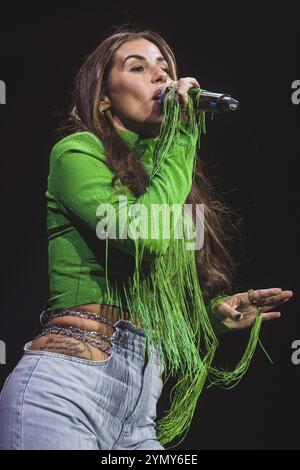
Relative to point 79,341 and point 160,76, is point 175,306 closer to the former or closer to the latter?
point 79,341

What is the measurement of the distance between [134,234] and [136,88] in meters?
0.35

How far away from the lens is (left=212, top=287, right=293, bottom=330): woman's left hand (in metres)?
1.47

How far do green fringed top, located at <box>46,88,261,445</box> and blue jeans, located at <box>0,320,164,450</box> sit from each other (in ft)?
0.21

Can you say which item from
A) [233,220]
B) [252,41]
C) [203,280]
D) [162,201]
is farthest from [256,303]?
[252,41]

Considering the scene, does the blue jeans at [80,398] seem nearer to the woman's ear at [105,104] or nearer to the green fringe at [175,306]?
the green fringe at [175,306]

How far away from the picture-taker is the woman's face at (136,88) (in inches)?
54.3

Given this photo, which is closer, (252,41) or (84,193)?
(84,193)

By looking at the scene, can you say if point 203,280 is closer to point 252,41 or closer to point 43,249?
point 43,249

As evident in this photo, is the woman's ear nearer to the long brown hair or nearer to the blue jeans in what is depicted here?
the long brown hair

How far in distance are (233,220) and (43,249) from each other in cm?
46

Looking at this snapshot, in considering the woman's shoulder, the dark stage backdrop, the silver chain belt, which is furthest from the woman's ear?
the silver chain belt

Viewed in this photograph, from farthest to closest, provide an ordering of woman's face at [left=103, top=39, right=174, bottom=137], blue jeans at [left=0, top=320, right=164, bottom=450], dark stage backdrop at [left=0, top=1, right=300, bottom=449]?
dark stage backdrop at [left=0, top=1, right=300, bottom=449]
woman's face at [left=103, top=39, right=174, bottom=137]
blue jeans at [left=0, top=320, right=164, bottom=450]

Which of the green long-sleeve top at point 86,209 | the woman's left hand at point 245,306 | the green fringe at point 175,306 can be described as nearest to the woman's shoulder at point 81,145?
the green long-sleeve top at point 86,209

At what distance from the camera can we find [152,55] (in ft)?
4.69
